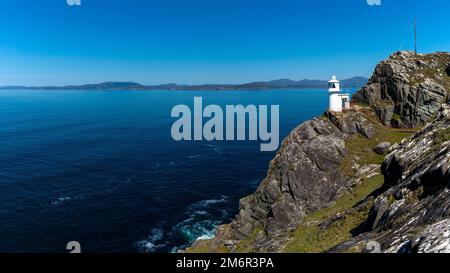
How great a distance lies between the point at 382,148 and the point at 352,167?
6.60m

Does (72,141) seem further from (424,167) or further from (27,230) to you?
(424,167)

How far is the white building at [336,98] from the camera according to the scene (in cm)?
6825

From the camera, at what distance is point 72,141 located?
141 m

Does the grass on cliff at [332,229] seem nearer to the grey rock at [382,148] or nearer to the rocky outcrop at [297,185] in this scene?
the rocky outcrop at [297,185]

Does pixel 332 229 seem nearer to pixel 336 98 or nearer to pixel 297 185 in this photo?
pixel 297 185

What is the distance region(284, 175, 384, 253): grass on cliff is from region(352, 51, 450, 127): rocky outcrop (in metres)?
24.3

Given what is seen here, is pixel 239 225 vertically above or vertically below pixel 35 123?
below

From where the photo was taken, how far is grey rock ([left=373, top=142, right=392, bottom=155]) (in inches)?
2309

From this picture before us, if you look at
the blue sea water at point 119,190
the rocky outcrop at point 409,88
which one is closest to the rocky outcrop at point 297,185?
the rocky outcrop at point 409,88

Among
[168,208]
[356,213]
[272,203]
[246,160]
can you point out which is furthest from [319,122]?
[246,160]

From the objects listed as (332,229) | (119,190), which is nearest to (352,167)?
(332,229)

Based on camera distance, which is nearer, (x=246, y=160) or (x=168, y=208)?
(x=168, y=208)

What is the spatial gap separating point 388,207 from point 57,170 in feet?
317

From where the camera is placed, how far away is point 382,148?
58.8 meters
